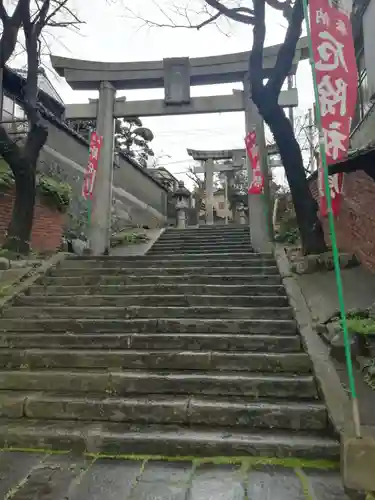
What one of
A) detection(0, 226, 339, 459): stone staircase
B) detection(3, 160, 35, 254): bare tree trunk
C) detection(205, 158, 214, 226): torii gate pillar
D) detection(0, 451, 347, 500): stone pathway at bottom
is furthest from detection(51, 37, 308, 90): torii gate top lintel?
detection(205, 158, 214, 226): torii gate pillar

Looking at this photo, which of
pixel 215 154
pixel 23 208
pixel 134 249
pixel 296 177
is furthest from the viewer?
pixel 215 154

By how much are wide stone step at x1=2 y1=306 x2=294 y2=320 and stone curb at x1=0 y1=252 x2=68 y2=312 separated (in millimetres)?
202

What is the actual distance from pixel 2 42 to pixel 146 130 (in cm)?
1655

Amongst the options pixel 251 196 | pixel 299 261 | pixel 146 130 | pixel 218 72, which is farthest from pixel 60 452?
pixel 146 130

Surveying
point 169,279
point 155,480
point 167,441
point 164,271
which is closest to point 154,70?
point 164,271

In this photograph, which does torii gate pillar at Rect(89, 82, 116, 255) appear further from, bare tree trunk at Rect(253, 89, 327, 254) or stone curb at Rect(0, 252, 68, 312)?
bare tree trunk at Rect(253, 89, 327, 254)

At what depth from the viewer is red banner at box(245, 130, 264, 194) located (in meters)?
9.99

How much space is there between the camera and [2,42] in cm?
872

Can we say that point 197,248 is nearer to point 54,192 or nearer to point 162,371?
point 54,192

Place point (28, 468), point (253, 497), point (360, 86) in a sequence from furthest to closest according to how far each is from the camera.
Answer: point (360, 86) → point (28, 468) → point (253, 497)

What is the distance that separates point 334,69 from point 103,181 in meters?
7.43

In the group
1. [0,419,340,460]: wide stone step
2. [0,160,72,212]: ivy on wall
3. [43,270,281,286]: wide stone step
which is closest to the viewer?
[0,419,340,460]: wide stone step

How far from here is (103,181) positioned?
1048cm

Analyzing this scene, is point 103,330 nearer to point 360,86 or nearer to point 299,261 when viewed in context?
point 299,261
